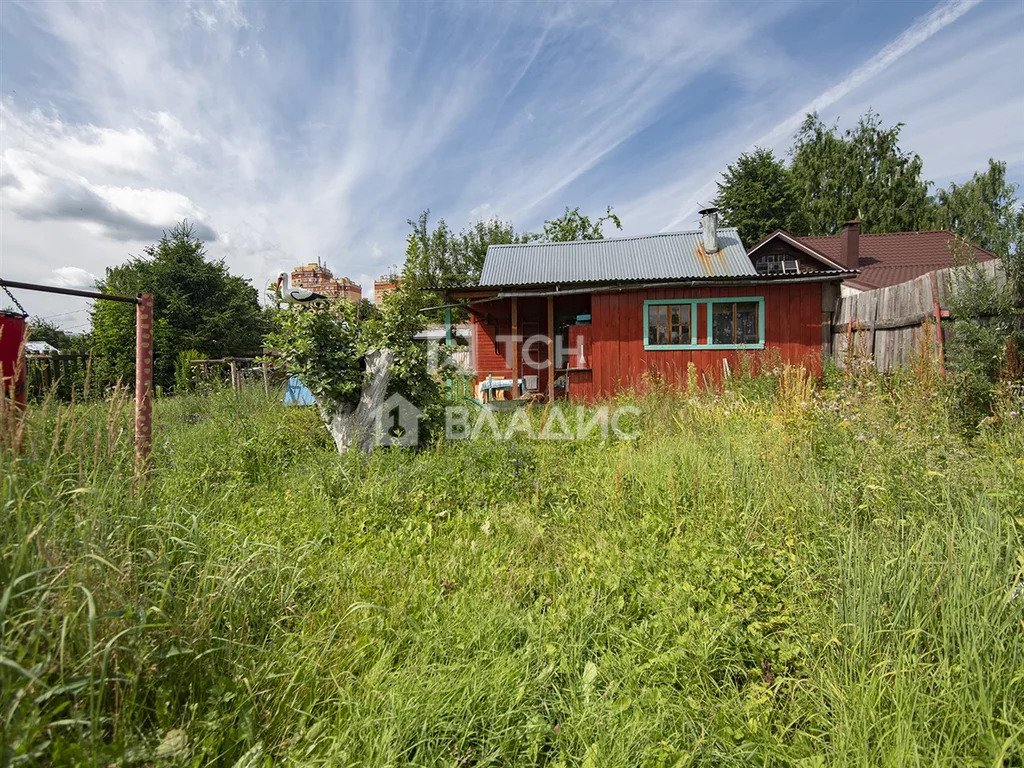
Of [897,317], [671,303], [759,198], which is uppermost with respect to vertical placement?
[759,198]

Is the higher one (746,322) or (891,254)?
(891,254)

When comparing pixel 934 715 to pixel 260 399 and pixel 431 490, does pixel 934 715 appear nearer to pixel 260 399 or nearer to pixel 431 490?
pixel 431 490

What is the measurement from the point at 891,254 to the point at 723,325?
20.7 meters

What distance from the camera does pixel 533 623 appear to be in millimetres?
2088

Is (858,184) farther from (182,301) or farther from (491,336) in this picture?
(182,301)

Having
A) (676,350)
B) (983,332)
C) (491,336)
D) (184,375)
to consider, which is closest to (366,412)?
(983,332)

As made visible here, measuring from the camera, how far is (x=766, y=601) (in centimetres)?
216

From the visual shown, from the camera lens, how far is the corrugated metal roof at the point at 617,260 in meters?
11.6

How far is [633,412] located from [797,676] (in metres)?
4.53

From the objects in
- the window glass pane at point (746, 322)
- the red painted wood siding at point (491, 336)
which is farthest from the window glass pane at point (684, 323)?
the red painted wood siding at point (491, 336)

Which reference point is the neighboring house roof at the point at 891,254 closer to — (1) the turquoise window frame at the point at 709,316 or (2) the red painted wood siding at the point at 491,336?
(1) the turquoise window frame at the point at 709,316

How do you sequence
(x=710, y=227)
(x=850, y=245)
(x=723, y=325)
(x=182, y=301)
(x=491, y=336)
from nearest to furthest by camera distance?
(x=723, y=325) < (x=710, y=227) < (x=491, y=336) < (x=182, y=301) < (x=850, y=245)

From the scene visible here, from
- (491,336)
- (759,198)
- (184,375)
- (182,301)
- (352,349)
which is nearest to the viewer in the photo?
(352,349)

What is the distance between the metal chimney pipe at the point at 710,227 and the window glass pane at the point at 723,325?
125 inches
